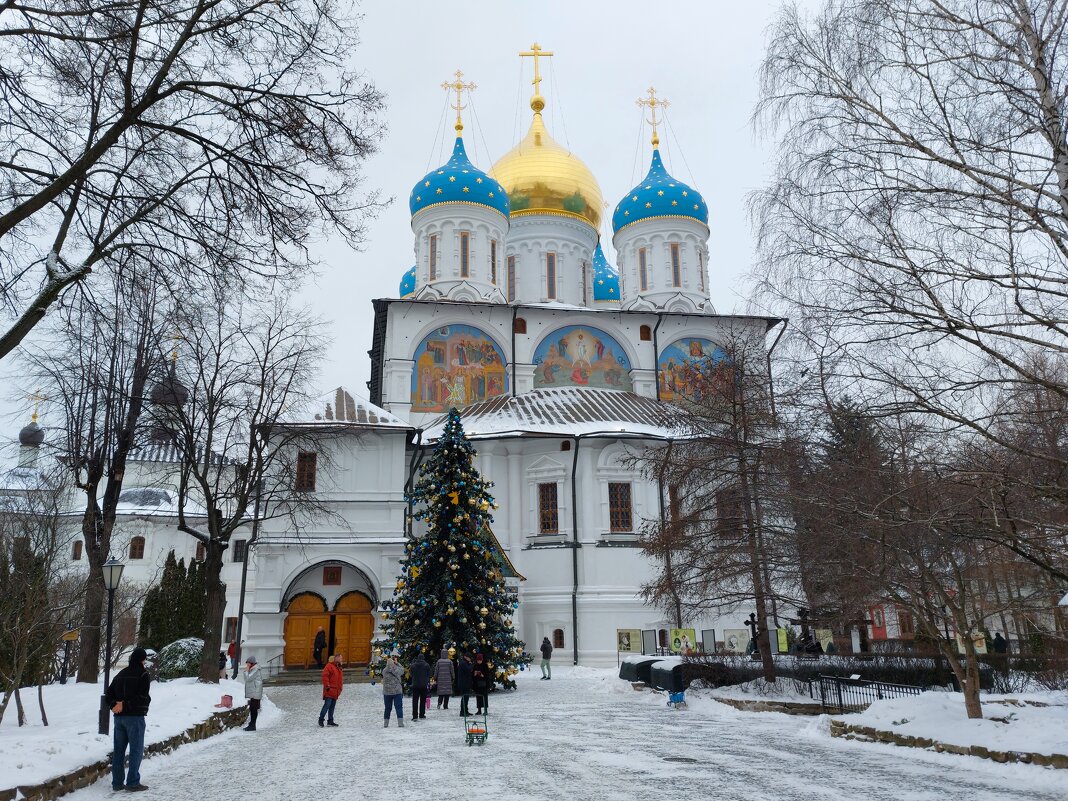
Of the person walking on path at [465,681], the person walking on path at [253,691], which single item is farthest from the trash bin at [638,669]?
the person walking on path at [253,691]

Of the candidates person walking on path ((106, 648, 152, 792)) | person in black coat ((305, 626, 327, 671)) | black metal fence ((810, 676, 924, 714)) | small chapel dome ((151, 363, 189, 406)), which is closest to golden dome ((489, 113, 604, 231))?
person in black coat ((305, 626, 327, 671))

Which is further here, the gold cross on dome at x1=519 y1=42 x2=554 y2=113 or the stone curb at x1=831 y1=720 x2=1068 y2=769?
the gold cross on dome at x1=519 y1=42 x2=554 y2=113

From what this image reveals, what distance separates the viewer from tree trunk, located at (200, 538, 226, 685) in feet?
56.5

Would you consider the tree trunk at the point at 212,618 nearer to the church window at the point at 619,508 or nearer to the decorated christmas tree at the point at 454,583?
the decorated christmas tree at the point at 454,583

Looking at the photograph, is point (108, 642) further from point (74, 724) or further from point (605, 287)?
point (605, 287)

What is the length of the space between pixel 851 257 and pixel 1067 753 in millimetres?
5518

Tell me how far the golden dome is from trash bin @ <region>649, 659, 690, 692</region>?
2603 centimetres

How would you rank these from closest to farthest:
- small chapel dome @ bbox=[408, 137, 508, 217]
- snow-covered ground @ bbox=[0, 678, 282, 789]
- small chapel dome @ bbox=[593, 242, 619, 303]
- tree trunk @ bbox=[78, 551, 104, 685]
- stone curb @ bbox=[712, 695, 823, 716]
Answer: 1. snow-covered ground @ bbox=[0, 678, 282, 789]
2. stone curb @ bbox=[712, 695, 823, 716]
3. tree trunk @ bbox=[78, 551, 104, 685]
4. small chapel dome @ bbox=[408, 137, 508, 217]
5. small chapel dome @ bbox=[593, 242, 619, 303]

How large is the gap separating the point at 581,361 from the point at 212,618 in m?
19.9

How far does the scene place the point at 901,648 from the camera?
23.8 meters

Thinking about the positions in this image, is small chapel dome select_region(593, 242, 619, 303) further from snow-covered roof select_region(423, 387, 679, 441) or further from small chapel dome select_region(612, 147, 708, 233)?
snow-covered roof select_region(423, 387, 679, 441)

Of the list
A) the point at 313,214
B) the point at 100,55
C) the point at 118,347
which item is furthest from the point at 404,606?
the point at 100,55

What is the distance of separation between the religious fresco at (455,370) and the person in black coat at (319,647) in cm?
958

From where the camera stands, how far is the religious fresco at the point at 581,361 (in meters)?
34.2
